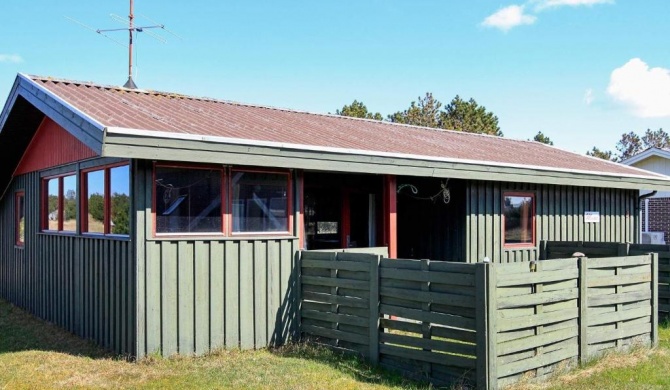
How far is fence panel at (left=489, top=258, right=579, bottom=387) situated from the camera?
5836 mm

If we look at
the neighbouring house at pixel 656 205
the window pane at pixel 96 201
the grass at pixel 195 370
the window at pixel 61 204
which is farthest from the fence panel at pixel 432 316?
the neighbouring house at pixel 656 205

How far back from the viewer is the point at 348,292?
23.7 ft

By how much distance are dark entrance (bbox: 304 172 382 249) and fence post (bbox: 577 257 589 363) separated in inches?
206

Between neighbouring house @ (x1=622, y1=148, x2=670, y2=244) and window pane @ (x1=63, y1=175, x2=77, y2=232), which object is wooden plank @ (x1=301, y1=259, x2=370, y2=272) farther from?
neighbouring house @ (x1=622, y1=148, x2=670, y2=244)

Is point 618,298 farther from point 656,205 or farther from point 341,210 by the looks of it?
point 656,205

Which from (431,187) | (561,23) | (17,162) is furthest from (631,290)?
(17,162)

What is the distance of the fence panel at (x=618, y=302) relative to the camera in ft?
22.8

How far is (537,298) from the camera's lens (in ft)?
20.2

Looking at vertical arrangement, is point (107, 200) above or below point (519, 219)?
above

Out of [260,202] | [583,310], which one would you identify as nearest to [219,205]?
[260,202]

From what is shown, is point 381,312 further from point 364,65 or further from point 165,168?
point 364,65

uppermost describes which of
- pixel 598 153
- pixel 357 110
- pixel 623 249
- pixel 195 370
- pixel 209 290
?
pixel 357 110

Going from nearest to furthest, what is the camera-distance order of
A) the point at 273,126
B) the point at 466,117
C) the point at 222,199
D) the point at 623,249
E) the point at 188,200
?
the point at 188,200 < the point at 222,199 < the point at 273,126 < the point at 623,249 < the point at 466,117

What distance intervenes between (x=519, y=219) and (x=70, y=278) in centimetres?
743
